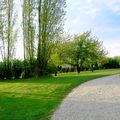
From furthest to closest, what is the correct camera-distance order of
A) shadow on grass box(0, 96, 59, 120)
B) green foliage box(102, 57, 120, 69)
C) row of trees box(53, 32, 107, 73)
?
green foliage box(102, 57, 120, 69)
row of trees box(53, 32, 107, 73)
shadow on grass box(0, 96, 59, 120)

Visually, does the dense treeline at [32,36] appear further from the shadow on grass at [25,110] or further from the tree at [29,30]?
the shadow on grass at [25,110]

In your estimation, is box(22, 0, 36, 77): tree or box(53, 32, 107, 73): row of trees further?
box(53, 32, 107, 73): row of trees

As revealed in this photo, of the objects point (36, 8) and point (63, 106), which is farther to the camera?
point (36, 8)

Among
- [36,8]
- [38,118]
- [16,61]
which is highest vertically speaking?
[36,8]

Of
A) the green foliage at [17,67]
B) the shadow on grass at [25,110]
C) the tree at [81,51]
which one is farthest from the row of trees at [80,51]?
the shadow on grass at [25,110]

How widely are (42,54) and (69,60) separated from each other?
27090mm

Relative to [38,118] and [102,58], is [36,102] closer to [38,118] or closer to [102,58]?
[38,118]

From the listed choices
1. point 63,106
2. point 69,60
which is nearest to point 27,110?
point 63,106

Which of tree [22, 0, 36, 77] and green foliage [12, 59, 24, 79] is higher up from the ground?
tree [22, 0, 36, 77]

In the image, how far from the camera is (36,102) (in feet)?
42.9

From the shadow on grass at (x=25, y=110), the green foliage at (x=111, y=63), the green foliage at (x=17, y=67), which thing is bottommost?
the shadow on grass at (x=25, y=110)

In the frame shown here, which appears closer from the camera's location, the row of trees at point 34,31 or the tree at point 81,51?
the row of trees at point 34,31

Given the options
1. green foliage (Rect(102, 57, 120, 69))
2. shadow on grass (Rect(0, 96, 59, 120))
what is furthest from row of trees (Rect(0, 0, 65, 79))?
green foliage (Rect(102, 57, 120, 69))

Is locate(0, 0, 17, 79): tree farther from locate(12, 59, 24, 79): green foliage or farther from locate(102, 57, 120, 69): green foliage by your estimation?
locate(102, 57, 120, 69): green foliage
